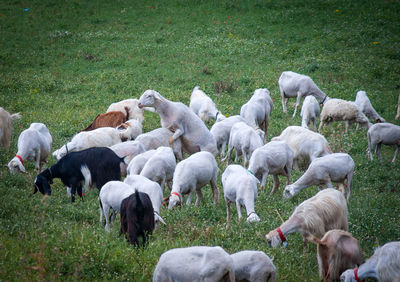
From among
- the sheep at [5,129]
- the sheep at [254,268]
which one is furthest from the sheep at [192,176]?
the sheep at [5,129]

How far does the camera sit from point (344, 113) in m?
14.8

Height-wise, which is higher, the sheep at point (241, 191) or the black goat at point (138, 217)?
the black goat at point (138, 217)

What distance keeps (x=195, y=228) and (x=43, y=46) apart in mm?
18881

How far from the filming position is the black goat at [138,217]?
694 cm

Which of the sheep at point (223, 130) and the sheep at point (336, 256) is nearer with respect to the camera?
the sheep at point (336, 256)

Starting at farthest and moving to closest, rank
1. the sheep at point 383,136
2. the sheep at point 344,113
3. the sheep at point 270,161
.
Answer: the sheep at point 344,113 < the sheep at point 383,136 < the sheep at point 270,161

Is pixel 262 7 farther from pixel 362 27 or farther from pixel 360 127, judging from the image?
pixel 360 127

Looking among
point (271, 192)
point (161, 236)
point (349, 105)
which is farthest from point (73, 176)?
point (349, 105)

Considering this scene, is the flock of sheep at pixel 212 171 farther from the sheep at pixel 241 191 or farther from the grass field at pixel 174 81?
the grass field at pixel 174 81

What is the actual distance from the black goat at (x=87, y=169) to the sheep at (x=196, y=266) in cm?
469

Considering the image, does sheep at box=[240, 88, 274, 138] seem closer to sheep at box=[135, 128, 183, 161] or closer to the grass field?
the grass field

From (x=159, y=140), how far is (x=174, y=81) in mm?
7821

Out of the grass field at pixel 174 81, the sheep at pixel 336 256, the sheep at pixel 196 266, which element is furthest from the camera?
the sheep at pixel 336 256

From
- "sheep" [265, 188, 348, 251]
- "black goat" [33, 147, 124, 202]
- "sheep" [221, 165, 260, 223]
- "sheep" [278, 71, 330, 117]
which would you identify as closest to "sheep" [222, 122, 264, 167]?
"sheep" [221, 165, 260, 223]
